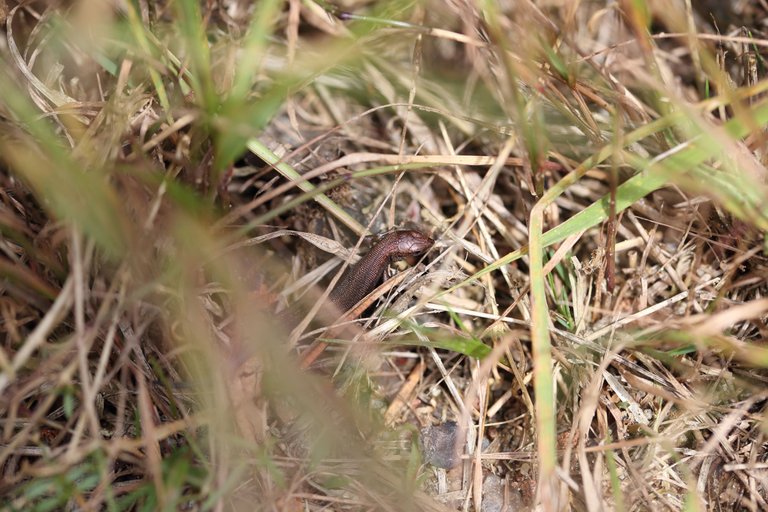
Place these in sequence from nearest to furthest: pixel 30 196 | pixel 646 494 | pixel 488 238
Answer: pixel 646 494
pixel 30 196
pixel 488 238

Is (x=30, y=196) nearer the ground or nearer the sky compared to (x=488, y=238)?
nearer the sky

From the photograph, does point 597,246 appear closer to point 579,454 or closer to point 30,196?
point 579,454

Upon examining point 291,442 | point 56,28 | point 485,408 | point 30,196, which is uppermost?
point 56,28

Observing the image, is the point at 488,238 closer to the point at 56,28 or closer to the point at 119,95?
the point at 119,95

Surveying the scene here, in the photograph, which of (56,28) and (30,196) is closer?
(30,196)

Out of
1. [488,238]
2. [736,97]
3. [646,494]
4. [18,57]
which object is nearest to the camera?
[736,97]

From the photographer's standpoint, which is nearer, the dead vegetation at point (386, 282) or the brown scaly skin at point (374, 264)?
the dead vegetation at point (386, 282)

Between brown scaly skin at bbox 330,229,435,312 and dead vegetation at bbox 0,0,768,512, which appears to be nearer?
dead vegetation at bbox 0,0,768,512

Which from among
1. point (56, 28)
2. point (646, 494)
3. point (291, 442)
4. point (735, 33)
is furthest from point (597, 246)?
point (56, 28)
